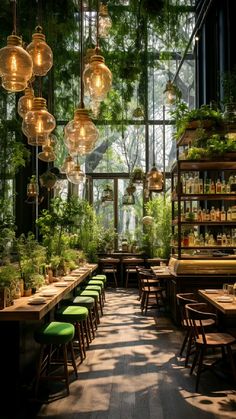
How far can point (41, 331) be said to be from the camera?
4074 mm

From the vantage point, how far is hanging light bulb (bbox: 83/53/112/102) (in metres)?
3.96

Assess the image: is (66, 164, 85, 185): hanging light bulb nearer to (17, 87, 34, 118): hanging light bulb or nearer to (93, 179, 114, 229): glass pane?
(17, 87, 34, 118): hanging light bulb

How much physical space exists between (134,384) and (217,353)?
150 cm

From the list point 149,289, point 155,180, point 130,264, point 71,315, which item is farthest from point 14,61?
point 130,264

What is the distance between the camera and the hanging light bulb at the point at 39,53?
4.45m

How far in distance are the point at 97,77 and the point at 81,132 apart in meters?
0.57

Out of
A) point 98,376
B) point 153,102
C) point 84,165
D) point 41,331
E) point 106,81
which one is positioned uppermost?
point 153,102

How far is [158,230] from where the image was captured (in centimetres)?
1242

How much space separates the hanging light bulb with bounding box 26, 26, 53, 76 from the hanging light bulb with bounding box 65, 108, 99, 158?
2.16 ft

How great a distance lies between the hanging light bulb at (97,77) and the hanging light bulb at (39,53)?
69 cm

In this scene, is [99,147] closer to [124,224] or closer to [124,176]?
[124,176]

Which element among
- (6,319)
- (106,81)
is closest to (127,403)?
(6,319)

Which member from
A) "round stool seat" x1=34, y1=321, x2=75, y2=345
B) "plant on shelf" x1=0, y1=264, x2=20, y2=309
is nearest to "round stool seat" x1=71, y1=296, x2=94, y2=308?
"plant on shelf" x1=0, y1=264, x2=20, y2=309

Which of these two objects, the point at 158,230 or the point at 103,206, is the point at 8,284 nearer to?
the point at 158,230
